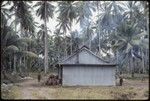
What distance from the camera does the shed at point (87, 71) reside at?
31312 millimetres

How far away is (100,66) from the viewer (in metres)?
31.6

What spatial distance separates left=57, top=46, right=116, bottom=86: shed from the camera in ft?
103

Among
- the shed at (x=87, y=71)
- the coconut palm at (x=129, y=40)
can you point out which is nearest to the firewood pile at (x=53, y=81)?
the shed at (x=87, y=71)

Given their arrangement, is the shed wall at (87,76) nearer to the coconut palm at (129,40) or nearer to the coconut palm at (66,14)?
the coconut palm at (129,40)

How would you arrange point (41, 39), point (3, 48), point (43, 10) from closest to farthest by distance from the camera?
point (3, 48) < point (43, 10) < point (41, 39)

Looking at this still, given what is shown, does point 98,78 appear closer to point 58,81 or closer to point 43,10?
point 58,81

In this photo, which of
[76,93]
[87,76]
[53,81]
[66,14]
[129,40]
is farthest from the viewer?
[66,14]

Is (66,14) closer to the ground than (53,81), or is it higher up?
higher up

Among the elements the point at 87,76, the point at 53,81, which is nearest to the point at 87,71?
the point at 87,76

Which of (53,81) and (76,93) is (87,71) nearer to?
(53,81)

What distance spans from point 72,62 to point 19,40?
30.2 feet

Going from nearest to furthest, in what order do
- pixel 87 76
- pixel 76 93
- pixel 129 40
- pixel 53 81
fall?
1. pixel 76 93
2. pixel 53 81
3. pixel 87 76
4. pixel 129 40

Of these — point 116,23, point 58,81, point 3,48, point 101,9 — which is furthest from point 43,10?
point 58,81

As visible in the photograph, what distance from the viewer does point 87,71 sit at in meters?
31.5
